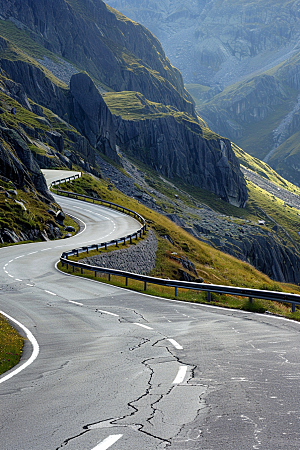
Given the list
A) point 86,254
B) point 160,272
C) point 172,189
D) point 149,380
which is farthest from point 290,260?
point 149,380

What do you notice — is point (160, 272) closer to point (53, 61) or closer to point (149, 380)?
point (149, 380)

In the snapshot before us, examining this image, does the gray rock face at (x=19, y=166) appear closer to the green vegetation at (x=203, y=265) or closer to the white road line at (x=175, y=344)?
the green vegetation at (x=203, y=265)

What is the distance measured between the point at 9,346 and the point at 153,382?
4502 mm

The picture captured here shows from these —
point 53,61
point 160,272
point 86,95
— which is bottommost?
point 160,272

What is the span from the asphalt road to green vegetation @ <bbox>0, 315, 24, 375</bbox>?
0.24 meters

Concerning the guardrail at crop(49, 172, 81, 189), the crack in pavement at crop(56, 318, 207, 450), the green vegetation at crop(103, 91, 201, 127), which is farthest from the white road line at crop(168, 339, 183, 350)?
the green vegetation at crop(103, 91, 201, 127)

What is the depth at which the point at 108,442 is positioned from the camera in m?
4.65

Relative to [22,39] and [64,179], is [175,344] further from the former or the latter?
[22,39]

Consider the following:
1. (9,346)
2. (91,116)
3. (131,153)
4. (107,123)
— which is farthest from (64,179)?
(131,153)

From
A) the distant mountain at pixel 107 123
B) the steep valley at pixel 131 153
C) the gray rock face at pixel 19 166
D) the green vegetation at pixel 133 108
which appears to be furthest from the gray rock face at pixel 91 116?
the gray rock face at pixel 19 166

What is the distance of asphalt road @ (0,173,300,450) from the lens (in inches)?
189

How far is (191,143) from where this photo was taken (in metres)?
168

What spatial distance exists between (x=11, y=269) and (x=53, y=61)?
572ft

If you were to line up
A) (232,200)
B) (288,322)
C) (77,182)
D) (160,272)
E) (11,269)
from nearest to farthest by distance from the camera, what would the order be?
(288,322) → (11,269) → (160,272) → (77,182) → (232,200)
